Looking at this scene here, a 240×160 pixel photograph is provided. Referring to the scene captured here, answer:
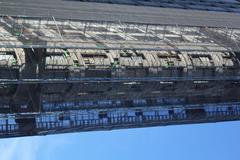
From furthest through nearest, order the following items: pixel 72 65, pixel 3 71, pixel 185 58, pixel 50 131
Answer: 1. pixel 185 58
2. pixel 50 131
3. pixel 72 65
4. pixel 3 71

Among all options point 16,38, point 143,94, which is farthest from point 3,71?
point 143,94

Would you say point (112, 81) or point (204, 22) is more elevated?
point (204, 22)

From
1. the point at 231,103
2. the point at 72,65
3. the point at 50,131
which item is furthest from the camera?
the point at 231,103

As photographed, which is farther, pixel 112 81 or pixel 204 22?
pixel 204 22

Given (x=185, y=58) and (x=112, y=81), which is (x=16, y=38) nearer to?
(x=112, y=81)

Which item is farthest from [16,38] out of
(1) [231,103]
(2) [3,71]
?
(1) [231,103]

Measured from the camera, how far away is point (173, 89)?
194ft

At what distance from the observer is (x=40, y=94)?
51281 millimetres

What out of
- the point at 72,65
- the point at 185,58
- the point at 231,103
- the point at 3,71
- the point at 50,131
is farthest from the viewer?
the point at 231,103

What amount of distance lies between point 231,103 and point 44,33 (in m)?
24.2

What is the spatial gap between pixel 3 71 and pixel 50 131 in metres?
8.92

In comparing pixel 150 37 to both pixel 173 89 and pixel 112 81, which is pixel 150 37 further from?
pixel 112 81

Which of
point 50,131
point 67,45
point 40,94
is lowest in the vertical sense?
point 50,131

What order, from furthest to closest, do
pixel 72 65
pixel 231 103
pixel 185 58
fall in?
pixel 231 103 < pixel 185 58 < pixel 72 65
